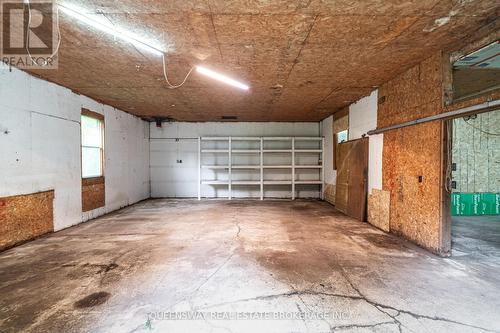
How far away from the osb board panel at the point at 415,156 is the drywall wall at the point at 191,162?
15.2 ft

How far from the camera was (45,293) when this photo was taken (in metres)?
2.35

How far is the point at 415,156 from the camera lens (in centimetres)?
371

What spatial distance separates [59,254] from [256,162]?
20.8 feet

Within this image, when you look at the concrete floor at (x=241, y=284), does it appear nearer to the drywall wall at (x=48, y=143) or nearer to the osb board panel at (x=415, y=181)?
the osb board panel at (x=415, y=181)

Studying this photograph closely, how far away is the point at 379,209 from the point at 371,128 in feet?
5.46

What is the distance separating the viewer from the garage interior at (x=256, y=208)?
2.18 meters

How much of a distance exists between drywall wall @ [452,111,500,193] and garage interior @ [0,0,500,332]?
3 centimetres

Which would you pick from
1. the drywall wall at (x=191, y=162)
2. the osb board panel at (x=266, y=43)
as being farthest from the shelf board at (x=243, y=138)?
the osb board panel at (x=266, y=43)

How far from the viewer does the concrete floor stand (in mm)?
1919

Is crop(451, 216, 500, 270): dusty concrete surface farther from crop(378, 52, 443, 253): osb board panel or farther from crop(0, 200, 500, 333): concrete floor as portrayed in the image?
crop(378, 52, 443, 253): osb board panel

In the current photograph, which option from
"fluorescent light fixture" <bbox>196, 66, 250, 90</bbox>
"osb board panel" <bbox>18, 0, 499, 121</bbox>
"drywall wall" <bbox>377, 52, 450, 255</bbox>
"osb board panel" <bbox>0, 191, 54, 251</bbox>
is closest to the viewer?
"osb board panel" <bbox>18, 0, 499, 121</bbox>

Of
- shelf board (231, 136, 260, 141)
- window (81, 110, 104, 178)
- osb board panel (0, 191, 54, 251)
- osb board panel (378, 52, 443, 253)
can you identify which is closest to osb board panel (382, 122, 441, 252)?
osb board panel (378, 52, 443, 253)

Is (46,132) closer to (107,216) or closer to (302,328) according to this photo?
(107,216)

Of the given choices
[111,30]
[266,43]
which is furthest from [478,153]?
[111,30]
